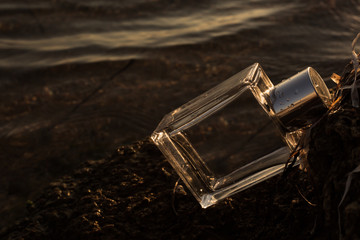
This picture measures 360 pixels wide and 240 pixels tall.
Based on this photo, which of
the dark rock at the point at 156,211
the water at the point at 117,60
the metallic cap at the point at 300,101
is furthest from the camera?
the water at the point at 117,60

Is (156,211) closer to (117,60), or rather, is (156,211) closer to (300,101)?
(300,101)

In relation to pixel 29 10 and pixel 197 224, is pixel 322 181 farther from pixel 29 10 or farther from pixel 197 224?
pixel 29 10

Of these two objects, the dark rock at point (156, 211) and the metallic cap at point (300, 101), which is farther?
the dark rock at point (156, 211)

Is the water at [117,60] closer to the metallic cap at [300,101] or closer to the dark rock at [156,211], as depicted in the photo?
the dark rock at [156,211]

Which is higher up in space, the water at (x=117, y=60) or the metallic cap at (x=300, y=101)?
the water at (x=117, y=60)

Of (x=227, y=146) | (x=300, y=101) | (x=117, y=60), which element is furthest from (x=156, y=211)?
(x=117, y=60)

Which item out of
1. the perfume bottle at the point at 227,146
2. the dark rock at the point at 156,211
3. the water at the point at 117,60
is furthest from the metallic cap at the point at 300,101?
the water at the point at 117,60
